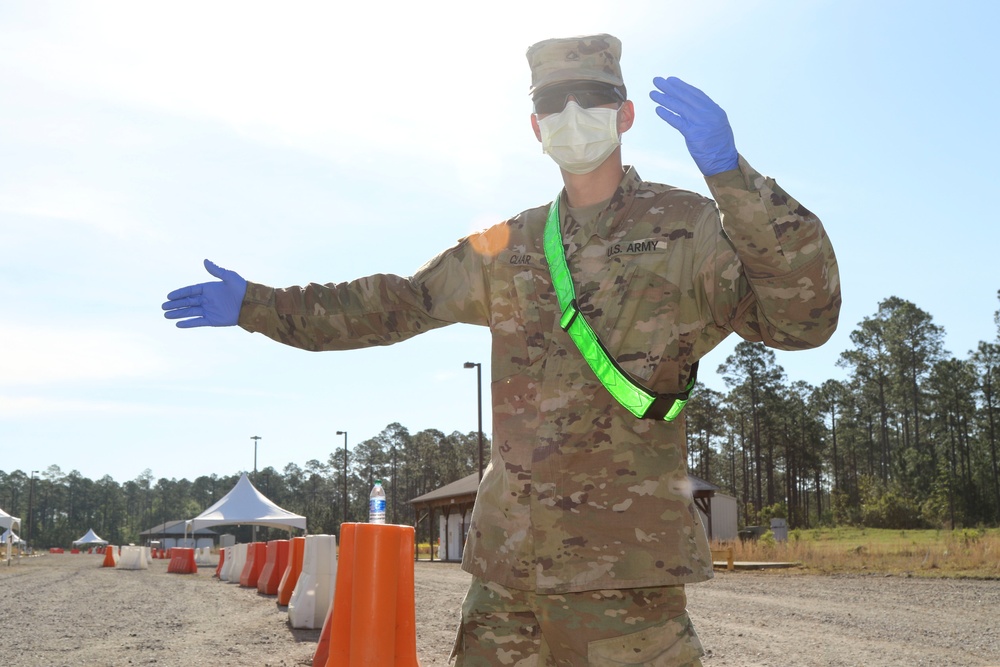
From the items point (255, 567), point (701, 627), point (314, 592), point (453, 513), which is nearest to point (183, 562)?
point (255, 567)

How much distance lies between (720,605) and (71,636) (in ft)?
27.8

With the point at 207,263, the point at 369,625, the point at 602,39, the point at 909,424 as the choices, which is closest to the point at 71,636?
the point at 369,625

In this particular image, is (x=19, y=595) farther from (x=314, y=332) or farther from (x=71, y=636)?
(x=314, y=332)

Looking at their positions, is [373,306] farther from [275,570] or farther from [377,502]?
[275,570]

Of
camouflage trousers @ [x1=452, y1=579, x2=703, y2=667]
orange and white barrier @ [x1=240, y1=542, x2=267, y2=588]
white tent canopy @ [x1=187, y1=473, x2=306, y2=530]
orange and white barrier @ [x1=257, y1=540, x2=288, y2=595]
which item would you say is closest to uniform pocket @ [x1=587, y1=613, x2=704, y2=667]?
camouflage trousers @ [x1=452, y1=579, x2=703, y2=667]

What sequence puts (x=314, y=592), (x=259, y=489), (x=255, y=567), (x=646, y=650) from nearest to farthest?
(x=646, y=650), (x=314, y=592), (x=255, y=567), (x=259, y=489)

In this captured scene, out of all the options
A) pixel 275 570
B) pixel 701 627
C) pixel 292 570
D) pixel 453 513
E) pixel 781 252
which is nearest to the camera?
pixel 781 252

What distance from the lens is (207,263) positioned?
3135 millimetres

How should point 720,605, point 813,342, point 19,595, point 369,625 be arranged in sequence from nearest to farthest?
point 813,342, point 369,625, point 720,605, point 19,595

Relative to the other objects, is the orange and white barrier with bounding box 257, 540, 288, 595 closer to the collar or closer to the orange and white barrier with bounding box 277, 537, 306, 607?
the orange and white barrier with bounding box 277, 537, 306, 607

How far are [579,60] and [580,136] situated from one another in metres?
0.24

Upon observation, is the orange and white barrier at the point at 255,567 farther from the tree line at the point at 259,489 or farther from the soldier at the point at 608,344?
the tree line at the point at 259,489

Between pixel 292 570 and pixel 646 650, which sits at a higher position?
pixel 646 650

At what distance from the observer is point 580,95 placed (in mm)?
2656
